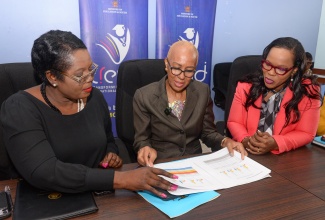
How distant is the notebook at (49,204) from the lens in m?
0.94

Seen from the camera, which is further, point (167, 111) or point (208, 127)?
point (208, 127)

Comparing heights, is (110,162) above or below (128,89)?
below

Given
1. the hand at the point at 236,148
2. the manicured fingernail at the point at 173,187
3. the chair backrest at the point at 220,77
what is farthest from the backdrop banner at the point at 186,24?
the manicured fingernail at the point at 173,187

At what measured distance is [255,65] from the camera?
85.2 inches

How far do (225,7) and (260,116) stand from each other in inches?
80.0

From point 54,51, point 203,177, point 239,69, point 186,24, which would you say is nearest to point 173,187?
point 203,177

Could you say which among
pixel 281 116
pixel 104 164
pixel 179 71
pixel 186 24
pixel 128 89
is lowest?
pixel 104 164

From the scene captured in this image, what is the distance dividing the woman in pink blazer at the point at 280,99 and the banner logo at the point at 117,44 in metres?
1.55

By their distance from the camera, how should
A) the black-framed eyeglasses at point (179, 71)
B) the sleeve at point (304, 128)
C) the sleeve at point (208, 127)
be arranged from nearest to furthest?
the sleeve at point (304, 128)
the black-framed eyeglasses at point (179, 71)
the sleeve at point (208, 127)

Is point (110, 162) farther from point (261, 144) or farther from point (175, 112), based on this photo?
point (261, 144)

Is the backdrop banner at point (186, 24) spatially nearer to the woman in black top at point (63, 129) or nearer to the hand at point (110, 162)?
the woman in black top at point (63, 129)

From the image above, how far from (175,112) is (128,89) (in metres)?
0.32

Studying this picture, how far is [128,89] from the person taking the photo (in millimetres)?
1830

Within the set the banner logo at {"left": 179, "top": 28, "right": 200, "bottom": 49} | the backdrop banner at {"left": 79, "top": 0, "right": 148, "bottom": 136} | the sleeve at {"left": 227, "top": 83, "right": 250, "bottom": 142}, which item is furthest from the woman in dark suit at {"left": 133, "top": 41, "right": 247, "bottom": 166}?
the banner logo at {"left": 179, "top": 28, "right": 200, "bottom": 49}
